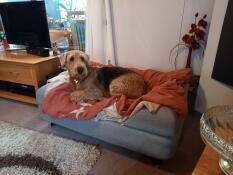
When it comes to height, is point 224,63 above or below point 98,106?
above

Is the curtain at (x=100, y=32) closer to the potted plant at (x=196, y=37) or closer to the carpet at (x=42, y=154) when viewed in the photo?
the potted plant at (x=196, y=37)

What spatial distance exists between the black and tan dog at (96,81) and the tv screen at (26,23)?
64 centimetres

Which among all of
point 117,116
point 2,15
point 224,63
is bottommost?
point 117,116

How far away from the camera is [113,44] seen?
8.79 feet

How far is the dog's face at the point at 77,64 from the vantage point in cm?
202

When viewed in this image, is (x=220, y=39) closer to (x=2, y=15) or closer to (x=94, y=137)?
(x=94, y=137)

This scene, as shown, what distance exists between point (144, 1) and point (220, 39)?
99 cm

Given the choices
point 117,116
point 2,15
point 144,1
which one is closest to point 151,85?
point 117,116

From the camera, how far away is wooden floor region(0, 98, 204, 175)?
1.62m

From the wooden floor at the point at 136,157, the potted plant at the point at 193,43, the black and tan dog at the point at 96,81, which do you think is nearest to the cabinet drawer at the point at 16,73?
→ the wooden floor at the point at 136,157

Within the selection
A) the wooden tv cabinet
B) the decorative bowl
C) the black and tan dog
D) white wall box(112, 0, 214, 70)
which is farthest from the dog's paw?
the decorative bowl

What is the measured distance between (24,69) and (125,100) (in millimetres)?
1411

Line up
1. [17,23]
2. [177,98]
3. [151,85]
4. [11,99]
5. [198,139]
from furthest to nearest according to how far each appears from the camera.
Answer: [11,99] → [17,23] → [151,85] → [198,139] → [177,98]

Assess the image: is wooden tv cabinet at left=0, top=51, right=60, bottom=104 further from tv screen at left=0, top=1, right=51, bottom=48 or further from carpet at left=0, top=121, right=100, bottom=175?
carpet at left=0, top=121, right=100, bottom=175
